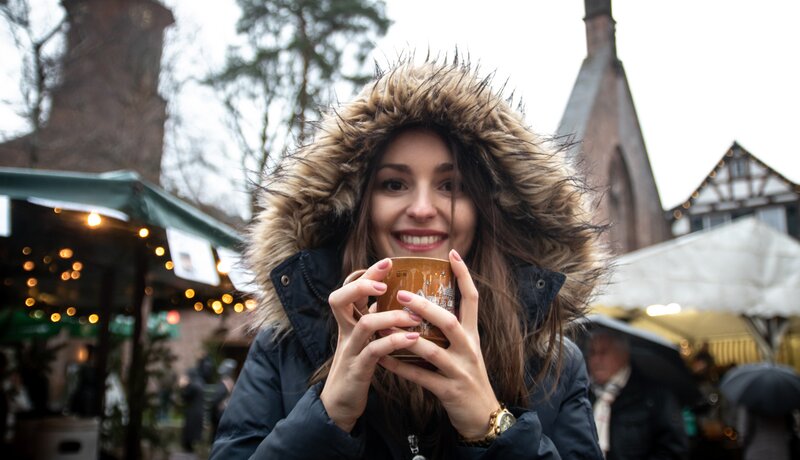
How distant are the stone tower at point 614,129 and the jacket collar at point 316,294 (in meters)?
17.9

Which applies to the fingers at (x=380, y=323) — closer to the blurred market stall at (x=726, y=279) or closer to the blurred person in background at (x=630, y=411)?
the blurred person in background at (x=630, y=411)

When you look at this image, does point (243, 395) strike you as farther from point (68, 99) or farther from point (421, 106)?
point (68, 99)

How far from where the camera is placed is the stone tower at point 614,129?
2042cm

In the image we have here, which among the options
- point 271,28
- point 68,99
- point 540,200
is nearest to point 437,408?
point 540,200

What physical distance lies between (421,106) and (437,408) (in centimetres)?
82

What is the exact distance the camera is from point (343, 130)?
1747mm

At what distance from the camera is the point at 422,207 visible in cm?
160

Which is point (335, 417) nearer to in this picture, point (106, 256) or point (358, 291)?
point (358, 291)

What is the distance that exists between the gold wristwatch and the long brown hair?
161 millimetres

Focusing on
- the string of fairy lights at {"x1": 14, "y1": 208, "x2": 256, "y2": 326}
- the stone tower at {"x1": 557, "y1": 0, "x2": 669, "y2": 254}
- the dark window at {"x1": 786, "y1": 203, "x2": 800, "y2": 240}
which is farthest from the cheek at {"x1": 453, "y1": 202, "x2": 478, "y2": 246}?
the dark window at {"x1": 786, "y1": 203, "x2": 800, "y2": 240}

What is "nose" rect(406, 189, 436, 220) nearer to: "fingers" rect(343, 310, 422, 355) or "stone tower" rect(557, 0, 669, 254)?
"fingers" rect(343, 310, 422, 355)

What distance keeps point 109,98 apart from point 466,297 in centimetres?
2396

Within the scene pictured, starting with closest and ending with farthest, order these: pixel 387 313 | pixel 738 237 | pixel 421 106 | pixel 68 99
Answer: pixel 387 313 < pixel 421 106 < pixel 738 237 < pixel 68 99

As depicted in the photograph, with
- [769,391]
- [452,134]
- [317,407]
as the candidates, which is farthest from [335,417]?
[769,391]
